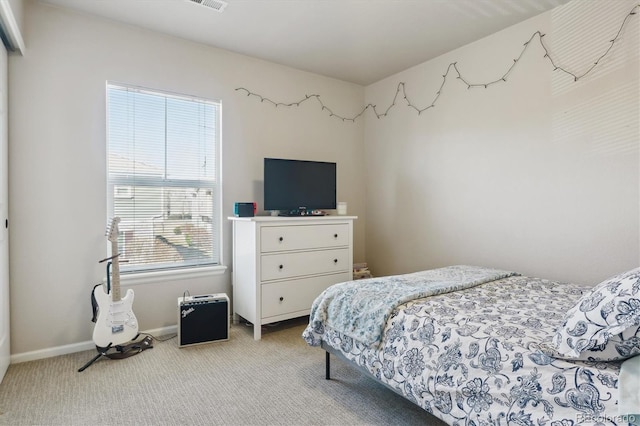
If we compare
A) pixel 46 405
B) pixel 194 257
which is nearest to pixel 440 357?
pixel 46 405

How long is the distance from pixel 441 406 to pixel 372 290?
0.70m

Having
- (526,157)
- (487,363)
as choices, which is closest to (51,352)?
(487,363)

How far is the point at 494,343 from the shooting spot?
136 cm

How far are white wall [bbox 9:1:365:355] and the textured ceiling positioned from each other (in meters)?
0.18

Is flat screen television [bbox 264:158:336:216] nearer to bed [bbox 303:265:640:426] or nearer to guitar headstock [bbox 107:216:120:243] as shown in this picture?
guitar headstock [bbox 107:216:120:243]

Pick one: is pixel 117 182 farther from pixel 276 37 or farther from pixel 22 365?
pixel 276 37

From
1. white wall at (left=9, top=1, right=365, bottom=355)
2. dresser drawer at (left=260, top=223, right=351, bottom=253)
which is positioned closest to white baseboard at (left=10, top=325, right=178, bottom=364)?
white wall at (left=9, top=1, right=365, bottom=355)

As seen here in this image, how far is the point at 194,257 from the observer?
3240mm

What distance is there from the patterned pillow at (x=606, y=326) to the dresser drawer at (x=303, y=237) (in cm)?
212

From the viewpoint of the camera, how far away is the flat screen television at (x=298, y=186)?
329 cm

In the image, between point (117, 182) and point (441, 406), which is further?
point (117, 182)

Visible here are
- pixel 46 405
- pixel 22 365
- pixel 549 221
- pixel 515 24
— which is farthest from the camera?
pixel 515 24

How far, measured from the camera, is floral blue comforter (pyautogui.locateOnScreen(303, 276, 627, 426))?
1112 millimetres

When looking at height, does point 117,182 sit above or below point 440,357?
above
